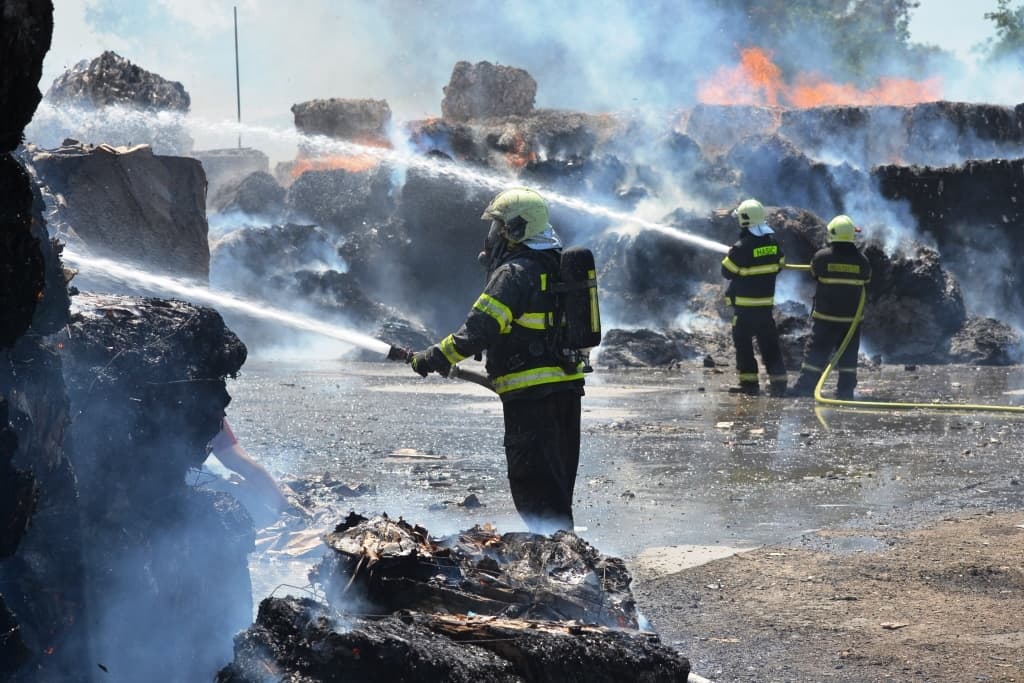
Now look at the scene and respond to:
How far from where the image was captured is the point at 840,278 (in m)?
12.3

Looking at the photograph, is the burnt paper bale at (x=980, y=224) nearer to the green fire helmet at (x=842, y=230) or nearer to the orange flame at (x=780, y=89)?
the green fire helmet at (x=842, y=230)

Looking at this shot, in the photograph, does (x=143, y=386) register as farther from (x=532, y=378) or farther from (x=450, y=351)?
(x=532, y=378)

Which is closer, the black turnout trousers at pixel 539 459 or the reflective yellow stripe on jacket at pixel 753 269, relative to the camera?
the black turnout trousers at pixel 539 459

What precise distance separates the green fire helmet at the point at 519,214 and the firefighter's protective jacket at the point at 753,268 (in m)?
7.55

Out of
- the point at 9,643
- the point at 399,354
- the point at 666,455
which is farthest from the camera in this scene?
the point at 666,455

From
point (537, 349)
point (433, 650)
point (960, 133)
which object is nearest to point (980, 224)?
point (960, 133)

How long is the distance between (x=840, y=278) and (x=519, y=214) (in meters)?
7.90

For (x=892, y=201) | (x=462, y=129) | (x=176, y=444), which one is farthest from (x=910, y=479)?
(x=462, y=129)

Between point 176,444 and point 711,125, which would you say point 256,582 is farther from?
point 711,125

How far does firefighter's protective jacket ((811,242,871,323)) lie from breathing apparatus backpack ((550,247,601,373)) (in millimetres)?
7566

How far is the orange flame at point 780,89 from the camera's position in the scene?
43.5 m

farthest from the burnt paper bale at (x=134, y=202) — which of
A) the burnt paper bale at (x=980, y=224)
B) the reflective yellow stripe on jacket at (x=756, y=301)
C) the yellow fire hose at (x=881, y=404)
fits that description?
the burnt paper bale at (x=980, y=224)

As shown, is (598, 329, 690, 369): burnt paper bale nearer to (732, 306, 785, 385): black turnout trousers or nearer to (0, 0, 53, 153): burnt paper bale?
(732, 306, 785, 385): black turnout trousers

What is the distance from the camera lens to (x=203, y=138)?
159 ft
